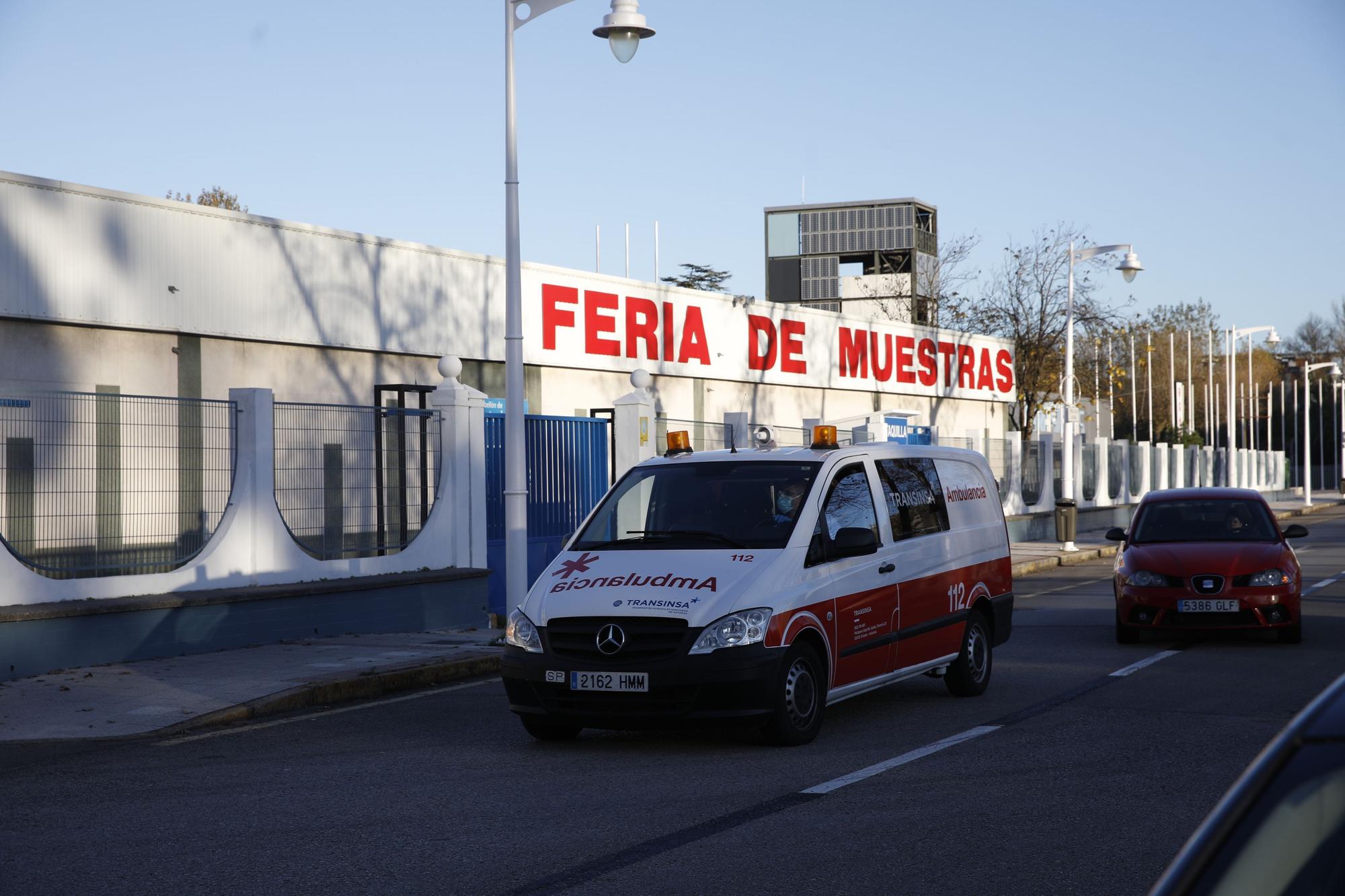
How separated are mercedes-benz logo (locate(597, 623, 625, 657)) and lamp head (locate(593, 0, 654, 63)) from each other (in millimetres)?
7410

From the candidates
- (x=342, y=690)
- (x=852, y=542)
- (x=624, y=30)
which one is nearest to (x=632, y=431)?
(x=624, y=30)

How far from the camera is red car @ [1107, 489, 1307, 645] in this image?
44.9ft

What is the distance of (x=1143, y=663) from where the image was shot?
1296 centimetres

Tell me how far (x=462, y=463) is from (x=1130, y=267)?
2061cm

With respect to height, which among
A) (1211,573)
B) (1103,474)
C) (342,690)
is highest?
(1103,474)

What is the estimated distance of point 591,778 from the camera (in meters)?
8.03

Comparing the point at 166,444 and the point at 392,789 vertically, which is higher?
the point at 166,444

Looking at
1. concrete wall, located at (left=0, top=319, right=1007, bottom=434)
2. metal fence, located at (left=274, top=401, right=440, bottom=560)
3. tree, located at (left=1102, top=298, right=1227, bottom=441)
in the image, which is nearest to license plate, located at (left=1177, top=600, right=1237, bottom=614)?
metal fence, located at (left=274, top=401, right=440, bottom=560)

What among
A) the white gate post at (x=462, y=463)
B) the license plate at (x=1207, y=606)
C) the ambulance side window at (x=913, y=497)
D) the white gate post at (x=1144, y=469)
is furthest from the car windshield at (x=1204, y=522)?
the white gate post at (x=1144, y=469)

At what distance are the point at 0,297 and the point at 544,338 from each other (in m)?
11.8

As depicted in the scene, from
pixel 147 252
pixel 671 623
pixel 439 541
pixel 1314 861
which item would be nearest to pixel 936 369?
pixel 147 252

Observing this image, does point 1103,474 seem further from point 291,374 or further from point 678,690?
point 678,690

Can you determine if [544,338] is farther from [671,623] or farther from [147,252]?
[671,623]

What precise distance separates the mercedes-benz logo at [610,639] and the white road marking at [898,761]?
1528 mm
